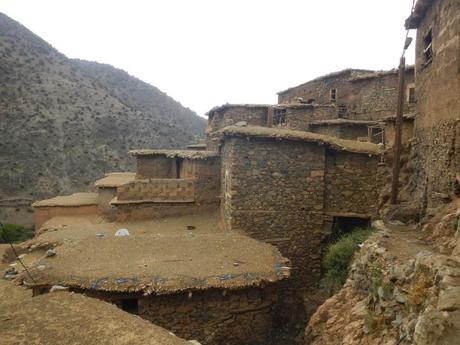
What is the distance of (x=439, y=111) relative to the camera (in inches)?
286

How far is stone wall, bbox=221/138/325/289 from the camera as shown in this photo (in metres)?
10.7

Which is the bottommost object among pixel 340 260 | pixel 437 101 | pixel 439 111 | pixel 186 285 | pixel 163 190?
pixel 186 285

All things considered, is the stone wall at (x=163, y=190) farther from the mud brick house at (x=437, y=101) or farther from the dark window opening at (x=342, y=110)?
the dark window opening at (x=342, y=110)

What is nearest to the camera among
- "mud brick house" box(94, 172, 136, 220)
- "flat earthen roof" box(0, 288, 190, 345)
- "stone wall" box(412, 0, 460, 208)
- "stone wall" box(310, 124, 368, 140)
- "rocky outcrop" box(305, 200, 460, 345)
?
"rocky outcrop" box(305, 200, 460, 345)

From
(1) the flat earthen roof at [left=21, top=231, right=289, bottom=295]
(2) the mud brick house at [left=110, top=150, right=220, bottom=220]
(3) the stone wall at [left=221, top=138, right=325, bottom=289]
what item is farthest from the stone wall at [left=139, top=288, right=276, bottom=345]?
(2) the mud brick house at [left=110, top=150, right=220, bottom=220]

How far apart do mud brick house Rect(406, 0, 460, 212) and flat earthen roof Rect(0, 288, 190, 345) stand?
5325 mm

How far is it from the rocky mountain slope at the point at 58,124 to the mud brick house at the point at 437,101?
1196 inches

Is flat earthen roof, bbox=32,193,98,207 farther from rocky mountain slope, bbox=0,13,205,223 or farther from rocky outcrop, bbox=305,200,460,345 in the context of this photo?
rocky mountain slope, bbox=0,13,205,223

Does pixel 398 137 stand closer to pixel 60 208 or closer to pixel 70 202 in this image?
pixel 70 202

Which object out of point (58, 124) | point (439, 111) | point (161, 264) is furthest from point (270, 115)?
point (58, 124)

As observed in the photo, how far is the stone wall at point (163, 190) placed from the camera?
45.7 ft

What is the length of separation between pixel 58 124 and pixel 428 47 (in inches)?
1473

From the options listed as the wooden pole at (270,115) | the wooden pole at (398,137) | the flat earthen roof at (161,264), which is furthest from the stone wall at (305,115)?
the flat earthen roof at (161,264)

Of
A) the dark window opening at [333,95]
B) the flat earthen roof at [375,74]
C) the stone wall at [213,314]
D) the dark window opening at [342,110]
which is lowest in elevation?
the stone wall at [213,314]
